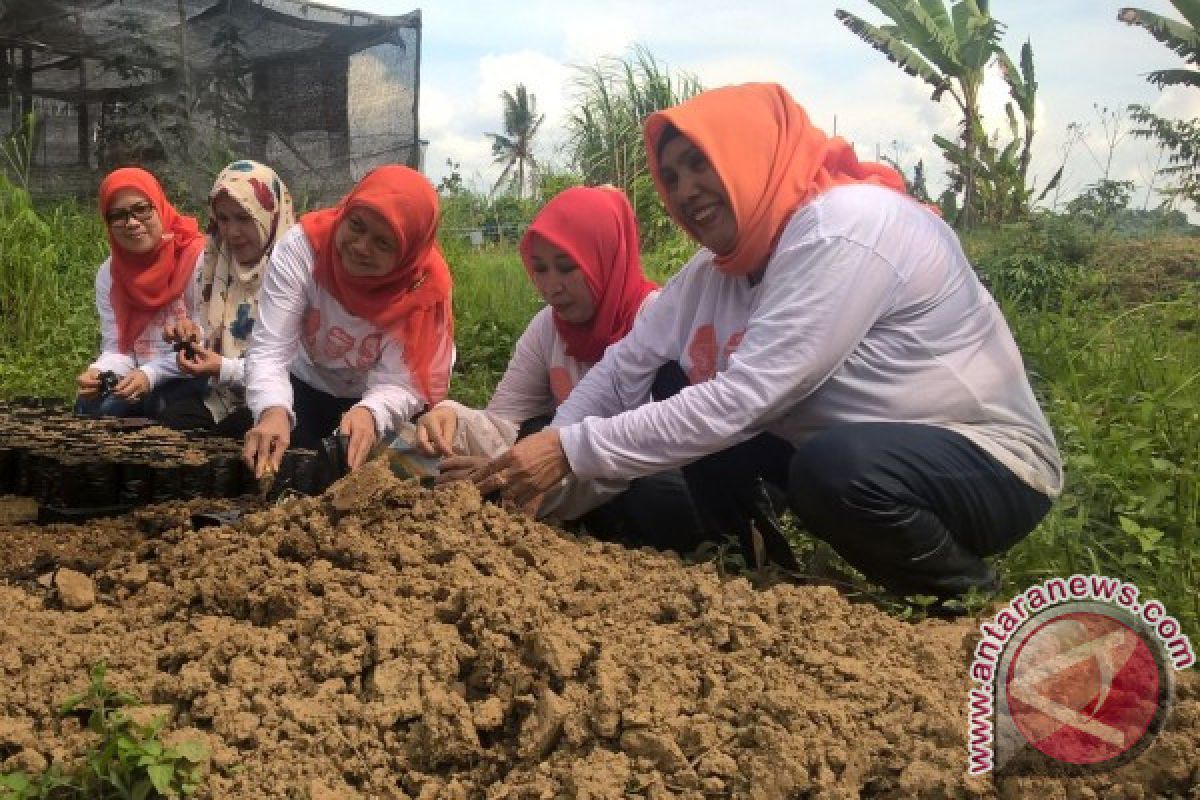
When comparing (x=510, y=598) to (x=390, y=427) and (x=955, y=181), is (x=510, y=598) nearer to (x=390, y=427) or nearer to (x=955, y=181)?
(x=390, y=427)

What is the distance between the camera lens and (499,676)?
67.6 inches

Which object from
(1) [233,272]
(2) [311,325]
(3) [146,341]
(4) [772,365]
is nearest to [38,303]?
(3) [146,341]

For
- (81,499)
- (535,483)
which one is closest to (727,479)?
(535,483)

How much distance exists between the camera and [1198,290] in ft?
22.4

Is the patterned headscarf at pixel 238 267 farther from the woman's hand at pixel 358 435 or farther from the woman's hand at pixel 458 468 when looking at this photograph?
the woman's hand at pixel 458 468

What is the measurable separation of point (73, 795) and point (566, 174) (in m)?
10.0

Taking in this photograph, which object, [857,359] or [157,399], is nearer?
[857,359]

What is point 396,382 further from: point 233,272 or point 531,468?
point 531,468

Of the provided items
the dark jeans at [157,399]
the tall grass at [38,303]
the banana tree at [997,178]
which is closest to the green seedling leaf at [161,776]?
the dark jeans at [157,399]

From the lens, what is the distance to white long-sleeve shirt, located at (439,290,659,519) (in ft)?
10.1

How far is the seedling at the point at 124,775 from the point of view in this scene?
59.6 inches

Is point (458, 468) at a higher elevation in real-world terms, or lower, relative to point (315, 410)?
higher

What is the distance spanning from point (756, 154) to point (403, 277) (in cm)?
149

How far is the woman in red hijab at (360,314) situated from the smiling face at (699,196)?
112 cm
